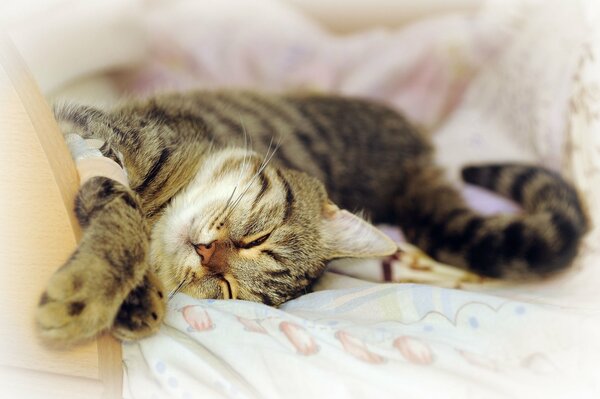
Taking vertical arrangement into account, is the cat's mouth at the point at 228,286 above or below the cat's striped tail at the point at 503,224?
above

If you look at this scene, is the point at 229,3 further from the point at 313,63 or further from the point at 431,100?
the point at 431,100

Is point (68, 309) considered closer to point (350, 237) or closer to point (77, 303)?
point (77, 303)

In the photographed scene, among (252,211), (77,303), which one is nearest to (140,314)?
(77,303)

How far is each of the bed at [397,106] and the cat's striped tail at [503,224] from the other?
0.05 metres

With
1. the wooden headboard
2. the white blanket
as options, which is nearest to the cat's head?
the white blanket

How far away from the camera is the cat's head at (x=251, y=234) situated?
3.50 ft

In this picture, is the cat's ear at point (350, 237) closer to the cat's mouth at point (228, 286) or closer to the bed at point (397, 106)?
the bed at point (397, 106)

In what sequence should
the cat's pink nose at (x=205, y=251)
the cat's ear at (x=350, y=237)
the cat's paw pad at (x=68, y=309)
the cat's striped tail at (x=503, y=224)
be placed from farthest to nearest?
1. the cat's striped tail at (x=503, y=224)
2. the cat's ear at (x=350, y=237)
3. the cat's pink nose at (x=205, y=251)
4. the cat's paw pad at (x=68, y=309)

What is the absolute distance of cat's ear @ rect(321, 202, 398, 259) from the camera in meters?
1.17

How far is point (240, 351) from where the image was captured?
849mm

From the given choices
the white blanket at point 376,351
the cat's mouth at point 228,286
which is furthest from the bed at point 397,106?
the cat's mouth at point 228,286

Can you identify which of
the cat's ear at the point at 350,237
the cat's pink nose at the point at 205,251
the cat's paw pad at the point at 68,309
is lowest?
the cat's ear at the point at 350,237

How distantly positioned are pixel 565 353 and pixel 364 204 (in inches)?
31.0

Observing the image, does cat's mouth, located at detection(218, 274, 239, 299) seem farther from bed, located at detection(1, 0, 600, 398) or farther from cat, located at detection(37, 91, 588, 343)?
bed, located at detection(1, 0, 600, 398)
